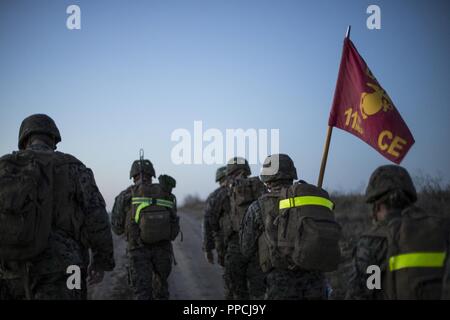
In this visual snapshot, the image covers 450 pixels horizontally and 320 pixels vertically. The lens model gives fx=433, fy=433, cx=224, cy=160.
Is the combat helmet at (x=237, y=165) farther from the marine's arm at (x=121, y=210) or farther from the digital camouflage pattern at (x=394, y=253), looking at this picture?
the digital camouflage pattern at (x=394, y=253)

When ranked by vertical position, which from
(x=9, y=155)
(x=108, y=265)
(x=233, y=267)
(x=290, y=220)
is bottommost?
(x=233, y=267)

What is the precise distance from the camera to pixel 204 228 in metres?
8.03

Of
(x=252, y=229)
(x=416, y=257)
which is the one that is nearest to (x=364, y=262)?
(x=416, y=257)

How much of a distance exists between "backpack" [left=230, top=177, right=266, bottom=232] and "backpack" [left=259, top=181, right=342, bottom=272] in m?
2.36

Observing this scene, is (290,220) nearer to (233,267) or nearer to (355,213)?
(233,267)

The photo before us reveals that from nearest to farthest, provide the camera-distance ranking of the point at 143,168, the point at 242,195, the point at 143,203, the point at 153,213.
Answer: the point at 242,195 < the point at 153,213 < the point at 143,203 < the point at 143,168

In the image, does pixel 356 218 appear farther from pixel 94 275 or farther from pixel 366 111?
pixel 94 275

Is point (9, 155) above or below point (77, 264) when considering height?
above

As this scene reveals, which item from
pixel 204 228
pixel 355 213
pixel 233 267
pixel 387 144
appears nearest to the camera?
pixel 387 144

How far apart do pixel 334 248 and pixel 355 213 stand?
12.1 metres

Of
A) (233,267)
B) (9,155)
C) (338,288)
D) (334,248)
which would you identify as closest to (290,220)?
(334,248)

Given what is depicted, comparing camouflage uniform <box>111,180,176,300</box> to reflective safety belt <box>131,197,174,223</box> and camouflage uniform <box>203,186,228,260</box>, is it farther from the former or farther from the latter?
camouflage uniform <box>203,186,228,260</box>

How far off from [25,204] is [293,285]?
111 inches

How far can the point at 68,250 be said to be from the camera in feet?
13.5
